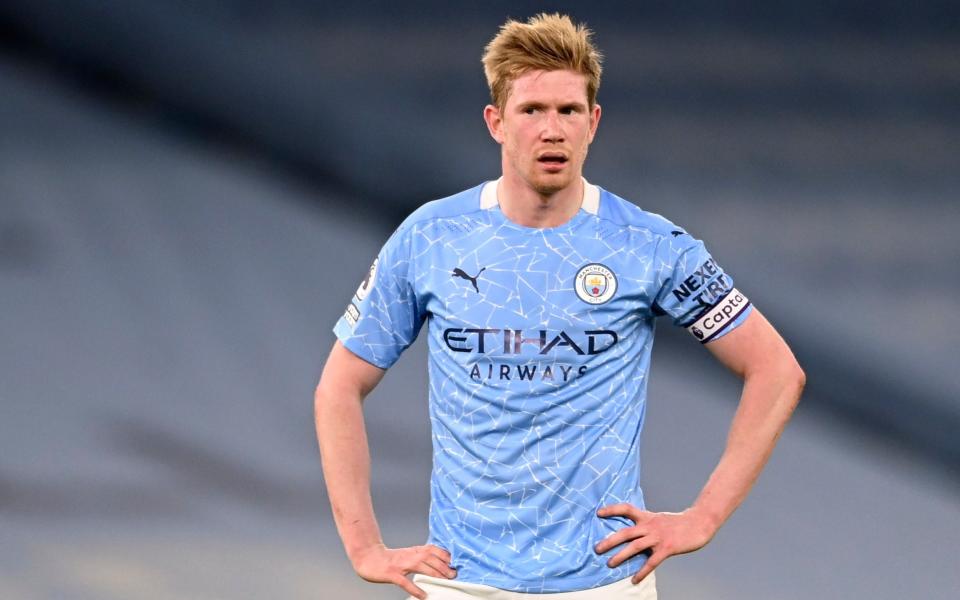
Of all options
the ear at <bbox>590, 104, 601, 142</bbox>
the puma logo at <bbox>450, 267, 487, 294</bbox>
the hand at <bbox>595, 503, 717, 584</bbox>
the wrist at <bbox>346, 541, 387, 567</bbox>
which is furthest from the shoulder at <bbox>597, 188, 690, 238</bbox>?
the wrist at <bbox>346, 541, 387, 567</bbox>

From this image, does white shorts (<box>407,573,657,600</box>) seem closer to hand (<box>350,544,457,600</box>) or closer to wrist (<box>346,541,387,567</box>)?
hand (<box>350,544,457,600</box>)

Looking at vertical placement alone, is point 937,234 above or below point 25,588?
above

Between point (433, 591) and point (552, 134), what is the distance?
756mm

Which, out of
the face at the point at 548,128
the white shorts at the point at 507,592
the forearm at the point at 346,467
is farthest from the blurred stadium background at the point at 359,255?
the face at the point at 548,128

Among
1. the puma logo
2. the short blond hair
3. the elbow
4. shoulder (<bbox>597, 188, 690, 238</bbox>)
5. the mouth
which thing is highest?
the short blond hair

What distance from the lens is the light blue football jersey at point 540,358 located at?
2508 millimetres

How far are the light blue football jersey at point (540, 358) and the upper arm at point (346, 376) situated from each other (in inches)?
5.2

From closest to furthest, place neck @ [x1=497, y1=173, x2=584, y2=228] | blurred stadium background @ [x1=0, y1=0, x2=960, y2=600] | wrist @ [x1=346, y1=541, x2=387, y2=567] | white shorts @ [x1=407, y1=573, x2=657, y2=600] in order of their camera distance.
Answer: white shorts @ [x1=407, y1=573, x2=657, y2=600], neck @ [x1=497, y1=173, x2=584, y2=228], wrist @ [x1=346, y1=541, x2=387, y2=567], blurred stadium background @ [x1=0, y1=0, x2=960, y2=600]

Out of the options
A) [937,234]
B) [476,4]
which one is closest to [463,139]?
[476,4]

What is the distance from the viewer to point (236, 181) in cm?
434

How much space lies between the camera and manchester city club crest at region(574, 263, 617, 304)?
2.56 metres

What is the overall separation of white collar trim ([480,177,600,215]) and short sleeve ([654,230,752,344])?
129 mm

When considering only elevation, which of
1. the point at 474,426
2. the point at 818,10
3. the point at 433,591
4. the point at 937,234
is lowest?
the point at 433,591

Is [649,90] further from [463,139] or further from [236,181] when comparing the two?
[236,181]
